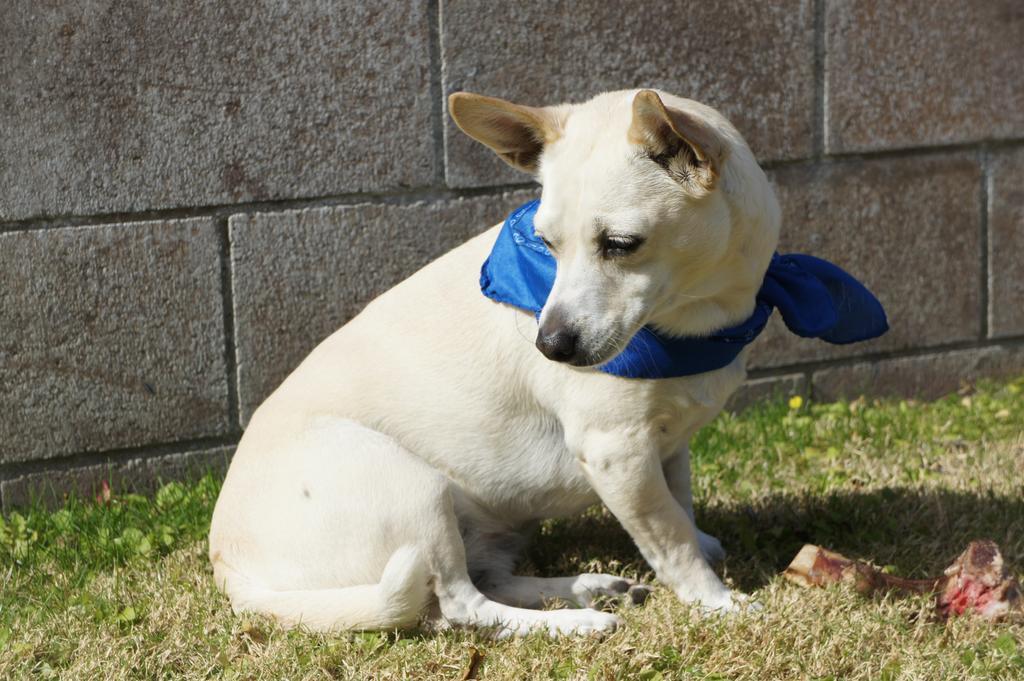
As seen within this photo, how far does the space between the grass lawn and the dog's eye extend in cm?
102

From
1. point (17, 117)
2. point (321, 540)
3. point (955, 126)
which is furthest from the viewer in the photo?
point (955, 126)

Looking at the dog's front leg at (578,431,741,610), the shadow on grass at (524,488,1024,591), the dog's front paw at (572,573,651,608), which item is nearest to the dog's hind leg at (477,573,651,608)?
the dog's front paw at (572,573,651,608)

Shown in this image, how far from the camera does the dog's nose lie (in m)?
2.77

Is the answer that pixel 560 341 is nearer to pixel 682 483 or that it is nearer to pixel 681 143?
pixel 681 143

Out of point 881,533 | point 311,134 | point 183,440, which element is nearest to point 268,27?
point 311,134

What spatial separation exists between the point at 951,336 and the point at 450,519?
117 inches

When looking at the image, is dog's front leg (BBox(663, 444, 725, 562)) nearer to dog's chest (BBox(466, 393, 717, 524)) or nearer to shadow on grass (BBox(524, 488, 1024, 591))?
shadow on grass (BBox(524, 488, 1024, 591))

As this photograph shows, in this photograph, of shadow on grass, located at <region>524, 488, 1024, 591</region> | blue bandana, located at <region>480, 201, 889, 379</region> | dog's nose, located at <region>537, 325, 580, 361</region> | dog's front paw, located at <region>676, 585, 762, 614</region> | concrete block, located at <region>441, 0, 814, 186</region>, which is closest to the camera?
dog's nose, located at <region>537, 325, 580, 361</region>

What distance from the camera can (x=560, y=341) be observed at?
277 cm

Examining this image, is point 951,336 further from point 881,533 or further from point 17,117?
point 17,117

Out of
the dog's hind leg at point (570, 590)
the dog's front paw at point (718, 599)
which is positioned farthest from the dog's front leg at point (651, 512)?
the dog's hind leg at point (570, 590)

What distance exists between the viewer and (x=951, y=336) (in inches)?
203

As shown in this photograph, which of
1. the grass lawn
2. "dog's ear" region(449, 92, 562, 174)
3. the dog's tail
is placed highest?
"dog's ear" region(449, 92, 562, 174)

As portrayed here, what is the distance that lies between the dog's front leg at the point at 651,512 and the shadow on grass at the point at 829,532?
0.82 ft
